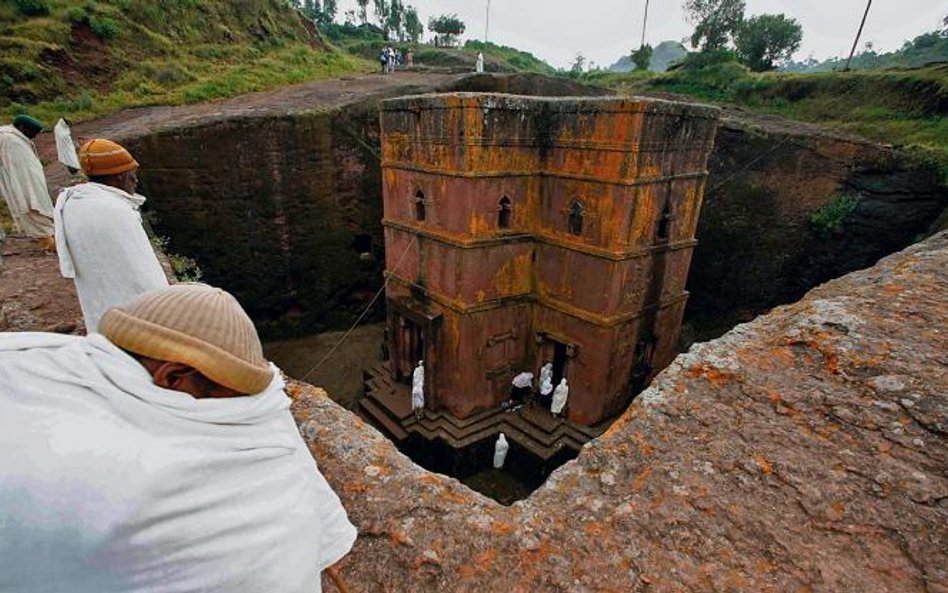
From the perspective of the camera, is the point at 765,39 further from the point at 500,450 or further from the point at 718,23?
the point at 500,450

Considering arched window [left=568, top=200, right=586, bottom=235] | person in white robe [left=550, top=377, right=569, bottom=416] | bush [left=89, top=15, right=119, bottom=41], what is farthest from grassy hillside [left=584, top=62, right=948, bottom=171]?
bush [left=89, top=15, right=119, bottom=41]

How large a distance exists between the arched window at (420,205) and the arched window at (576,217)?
2644 millimetres

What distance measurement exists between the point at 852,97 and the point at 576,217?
13339 mm

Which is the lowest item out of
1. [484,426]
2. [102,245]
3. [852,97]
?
[484,426]

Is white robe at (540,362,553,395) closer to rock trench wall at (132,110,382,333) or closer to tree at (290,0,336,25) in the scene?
rock trench wall at (132,110,382,333)

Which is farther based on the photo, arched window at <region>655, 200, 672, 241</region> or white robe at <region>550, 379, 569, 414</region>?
white robe at <region>550, 379, 569, 414</region>

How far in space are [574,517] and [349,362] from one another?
1102 cm

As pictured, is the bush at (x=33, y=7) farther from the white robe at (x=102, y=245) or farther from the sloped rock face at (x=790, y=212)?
the sloped rock face at (x=790, y=212)

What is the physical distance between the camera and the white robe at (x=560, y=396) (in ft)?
28.7

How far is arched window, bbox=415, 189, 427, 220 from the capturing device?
849 centimetres

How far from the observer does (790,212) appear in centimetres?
1162

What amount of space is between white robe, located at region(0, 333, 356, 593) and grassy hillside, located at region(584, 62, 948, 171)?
1472 centimetres

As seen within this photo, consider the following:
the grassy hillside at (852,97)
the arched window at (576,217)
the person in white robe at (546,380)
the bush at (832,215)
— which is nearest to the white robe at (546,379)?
the person in white robe at (546,380)

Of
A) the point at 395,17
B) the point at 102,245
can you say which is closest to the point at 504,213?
the point at 102,245
